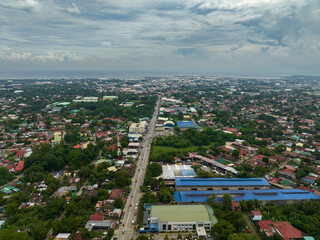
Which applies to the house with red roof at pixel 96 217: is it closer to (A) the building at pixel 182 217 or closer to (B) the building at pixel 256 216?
(A) the building at pixel 182 217

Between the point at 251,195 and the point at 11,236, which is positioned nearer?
the point at 11,236

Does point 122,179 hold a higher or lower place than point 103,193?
higher

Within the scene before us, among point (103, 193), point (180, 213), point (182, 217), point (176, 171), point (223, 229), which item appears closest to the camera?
point (223, 229)

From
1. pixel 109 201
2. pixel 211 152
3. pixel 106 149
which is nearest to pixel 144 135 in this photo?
pixel 106 149

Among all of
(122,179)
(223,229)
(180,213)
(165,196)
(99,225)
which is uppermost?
(122,179)

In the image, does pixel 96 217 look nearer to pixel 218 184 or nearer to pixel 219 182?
pixel 218 184


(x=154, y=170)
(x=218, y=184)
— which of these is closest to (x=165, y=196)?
(x=154, y=170)
